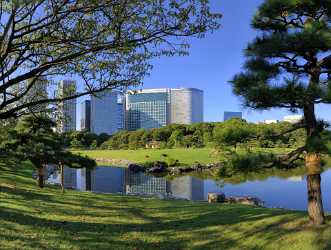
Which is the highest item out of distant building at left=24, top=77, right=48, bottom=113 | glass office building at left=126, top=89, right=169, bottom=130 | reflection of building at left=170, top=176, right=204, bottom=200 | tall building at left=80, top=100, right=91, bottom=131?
glass office building at left=126, top=89, right=169, bottom=130

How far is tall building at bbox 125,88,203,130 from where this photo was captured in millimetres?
124438

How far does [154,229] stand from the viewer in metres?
11.3

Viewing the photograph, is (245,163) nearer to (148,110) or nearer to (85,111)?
(85,111)

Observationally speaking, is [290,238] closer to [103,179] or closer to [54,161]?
[54,161]

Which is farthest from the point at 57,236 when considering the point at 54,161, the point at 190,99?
the point at 190,99

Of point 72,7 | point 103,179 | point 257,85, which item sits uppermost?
point 72,7

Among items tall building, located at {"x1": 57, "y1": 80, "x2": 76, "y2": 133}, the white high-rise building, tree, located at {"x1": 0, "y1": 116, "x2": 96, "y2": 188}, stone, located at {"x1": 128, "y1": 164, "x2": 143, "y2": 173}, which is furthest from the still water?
the white high-rise building

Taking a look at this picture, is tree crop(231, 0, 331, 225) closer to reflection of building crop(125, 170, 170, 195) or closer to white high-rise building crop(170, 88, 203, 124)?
reflection of building crop(125, 170, 170, 195)

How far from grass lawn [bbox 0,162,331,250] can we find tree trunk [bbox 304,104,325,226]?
1.08 feet

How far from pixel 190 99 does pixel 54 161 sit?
105m

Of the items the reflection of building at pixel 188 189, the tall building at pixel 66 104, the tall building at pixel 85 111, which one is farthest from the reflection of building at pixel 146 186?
the tall building at pixel 66 104

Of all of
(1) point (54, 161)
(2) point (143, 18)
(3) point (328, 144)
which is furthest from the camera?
(1) point (54, 161)

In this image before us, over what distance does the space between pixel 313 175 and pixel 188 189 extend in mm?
27252

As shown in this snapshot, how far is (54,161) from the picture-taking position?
21125 mm
